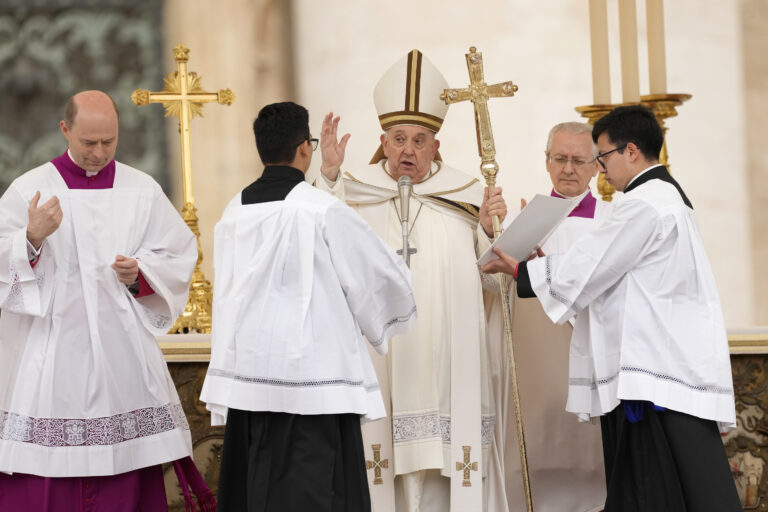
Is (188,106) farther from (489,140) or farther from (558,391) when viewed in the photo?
(558,391)

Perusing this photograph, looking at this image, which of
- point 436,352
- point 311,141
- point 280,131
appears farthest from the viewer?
point 436,352

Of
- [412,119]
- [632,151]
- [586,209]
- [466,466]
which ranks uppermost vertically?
[412,119]

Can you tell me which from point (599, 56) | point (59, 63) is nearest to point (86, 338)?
point (599, 56)

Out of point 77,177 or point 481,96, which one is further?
point 481,96

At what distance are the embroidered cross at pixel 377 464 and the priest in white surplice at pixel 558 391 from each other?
891mm

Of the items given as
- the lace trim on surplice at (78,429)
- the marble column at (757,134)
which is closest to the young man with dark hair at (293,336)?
the lace trim on surplice at (78,429)

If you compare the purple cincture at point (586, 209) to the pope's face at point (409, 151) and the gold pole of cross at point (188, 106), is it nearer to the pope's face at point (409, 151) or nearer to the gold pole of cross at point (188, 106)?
the pope's face at point (409, 151)

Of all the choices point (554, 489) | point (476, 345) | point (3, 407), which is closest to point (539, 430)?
point (554, 489)

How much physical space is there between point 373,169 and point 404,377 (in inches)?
42.2

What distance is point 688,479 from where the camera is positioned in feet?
15.0

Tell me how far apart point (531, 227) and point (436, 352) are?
0.79m

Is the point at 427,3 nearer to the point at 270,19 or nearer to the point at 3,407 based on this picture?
the point at 270,19

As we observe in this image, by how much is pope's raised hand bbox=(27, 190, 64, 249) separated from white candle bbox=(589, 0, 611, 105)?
302cm

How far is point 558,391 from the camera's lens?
19.9ft
